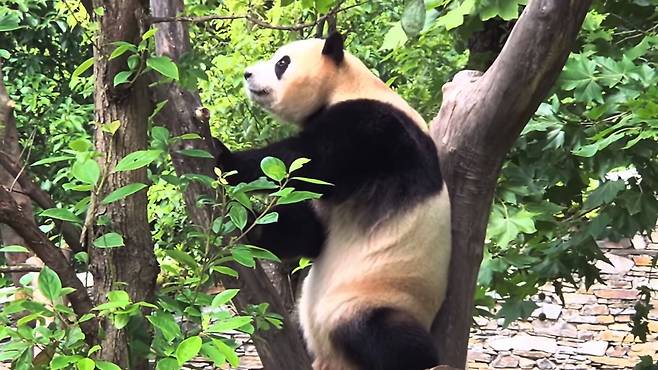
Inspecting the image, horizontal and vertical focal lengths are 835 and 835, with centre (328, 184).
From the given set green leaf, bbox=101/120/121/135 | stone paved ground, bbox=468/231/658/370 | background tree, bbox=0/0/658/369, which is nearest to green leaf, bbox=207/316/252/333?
background tree, bbox=0/0/658/369

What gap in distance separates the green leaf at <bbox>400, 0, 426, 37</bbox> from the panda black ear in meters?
0.71

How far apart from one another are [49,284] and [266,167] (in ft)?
1.16

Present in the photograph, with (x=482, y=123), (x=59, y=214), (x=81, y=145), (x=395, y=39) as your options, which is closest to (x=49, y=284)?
(x=59, y=214)

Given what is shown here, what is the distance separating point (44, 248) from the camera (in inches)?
44.4

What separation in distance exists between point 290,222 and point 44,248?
1.30m

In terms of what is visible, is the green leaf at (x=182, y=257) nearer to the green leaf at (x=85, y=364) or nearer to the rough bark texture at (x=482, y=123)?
the green leaf at (x=85, y=364)

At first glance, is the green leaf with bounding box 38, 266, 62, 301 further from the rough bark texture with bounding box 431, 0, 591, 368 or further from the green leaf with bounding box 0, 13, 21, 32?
the rough bark texture with bounding box 431, 0, 591, 368

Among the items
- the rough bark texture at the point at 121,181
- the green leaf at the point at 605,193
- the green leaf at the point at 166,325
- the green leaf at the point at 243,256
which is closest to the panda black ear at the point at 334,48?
the green leaf at the point at 605,193

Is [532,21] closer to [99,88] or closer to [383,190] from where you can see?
[383,190]

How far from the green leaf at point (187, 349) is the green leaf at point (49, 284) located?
168mm

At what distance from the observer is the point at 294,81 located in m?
2.47

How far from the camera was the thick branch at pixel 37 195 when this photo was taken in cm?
123

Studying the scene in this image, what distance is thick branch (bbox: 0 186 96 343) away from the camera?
3.63ft

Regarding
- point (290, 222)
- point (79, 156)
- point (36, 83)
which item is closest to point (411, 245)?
point (290, 222)
